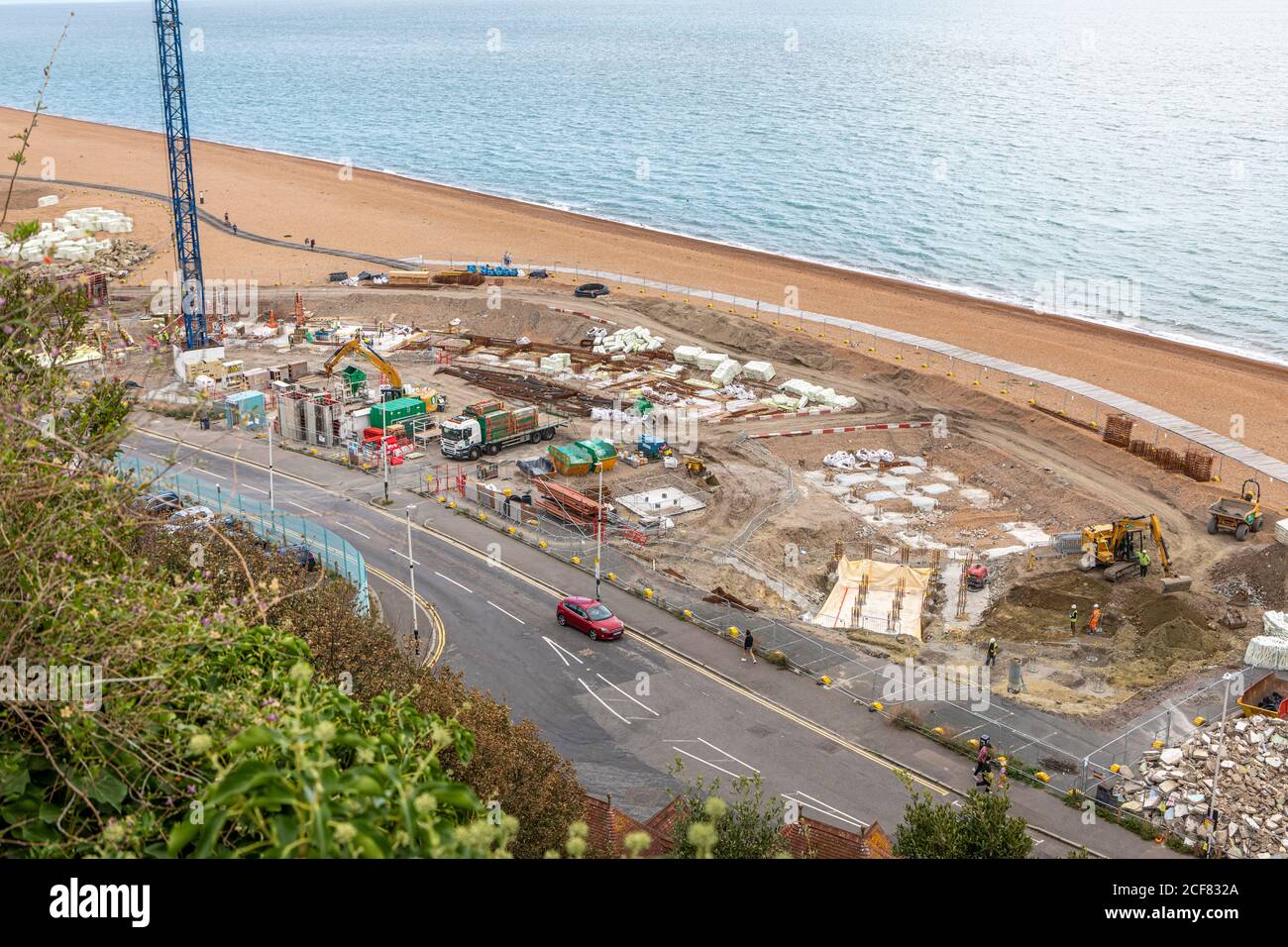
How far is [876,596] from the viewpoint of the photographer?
4559cm

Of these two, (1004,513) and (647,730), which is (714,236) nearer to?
(1004,513)

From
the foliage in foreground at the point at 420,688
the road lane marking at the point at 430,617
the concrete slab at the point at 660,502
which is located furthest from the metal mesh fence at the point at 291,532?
the concrete slab at the point at 660,502

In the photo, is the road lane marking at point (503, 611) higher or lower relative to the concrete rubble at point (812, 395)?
lower

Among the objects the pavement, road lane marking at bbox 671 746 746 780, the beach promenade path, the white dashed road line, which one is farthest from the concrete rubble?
road lane marking at bbox 671 746 746 780

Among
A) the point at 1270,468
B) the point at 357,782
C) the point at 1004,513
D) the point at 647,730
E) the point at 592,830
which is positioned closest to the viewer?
the point at 357,782

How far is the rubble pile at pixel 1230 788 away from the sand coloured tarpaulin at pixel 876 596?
11.5 m

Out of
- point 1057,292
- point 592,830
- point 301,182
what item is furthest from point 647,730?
point 301,182

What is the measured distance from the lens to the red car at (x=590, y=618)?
41.0 m

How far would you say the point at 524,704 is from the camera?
3684 centimetres

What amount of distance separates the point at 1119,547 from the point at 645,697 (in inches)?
917
